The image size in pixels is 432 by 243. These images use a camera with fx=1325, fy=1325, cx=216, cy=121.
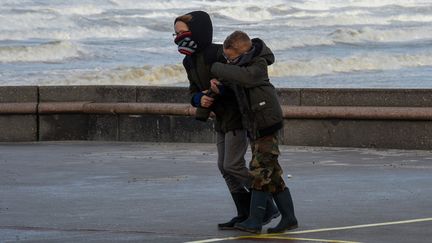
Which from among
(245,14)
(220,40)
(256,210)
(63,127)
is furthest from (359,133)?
(245,14)

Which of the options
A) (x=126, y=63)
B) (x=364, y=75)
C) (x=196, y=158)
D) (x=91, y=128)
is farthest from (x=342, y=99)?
(x=126, y=63)

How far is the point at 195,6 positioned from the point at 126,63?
110 ft

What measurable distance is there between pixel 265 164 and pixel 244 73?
1.95 ft

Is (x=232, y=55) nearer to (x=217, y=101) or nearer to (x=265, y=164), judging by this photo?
(x=217, y=101)

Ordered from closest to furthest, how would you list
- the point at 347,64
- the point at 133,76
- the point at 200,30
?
1. the point at 200,30
2. the point at 133,76
3. the point at 347,64

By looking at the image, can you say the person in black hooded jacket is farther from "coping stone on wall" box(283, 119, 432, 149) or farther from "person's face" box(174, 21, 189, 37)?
"coping stone on wall" box(283, 119, 432, 149)

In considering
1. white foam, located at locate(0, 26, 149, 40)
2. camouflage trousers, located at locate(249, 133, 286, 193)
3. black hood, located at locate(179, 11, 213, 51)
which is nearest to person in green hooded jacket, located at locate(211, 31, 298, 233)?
camouflage trousers, located at locate(249, 133, 286, 193)

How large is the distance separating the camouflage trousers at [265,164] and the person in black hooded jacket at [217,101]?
0.14 meters

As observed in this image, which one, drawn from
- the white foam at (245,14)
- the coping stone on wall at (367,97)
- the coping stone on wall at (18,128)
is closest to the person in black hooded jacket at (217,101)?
the coping stone on wall at (367,97)

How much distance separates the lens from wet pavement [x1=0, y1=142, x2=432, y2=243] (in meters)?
8.38

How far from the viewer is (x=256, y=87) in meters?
8.11

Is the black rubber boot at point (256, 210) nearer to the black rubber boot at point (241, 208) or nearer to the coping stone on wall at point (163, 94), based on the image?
the black rubber boot at point (241, 208)

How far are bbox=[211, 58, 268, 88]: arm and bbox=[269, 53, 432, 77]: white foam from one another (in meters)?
34.9

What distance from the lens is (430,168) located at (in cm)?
1223
